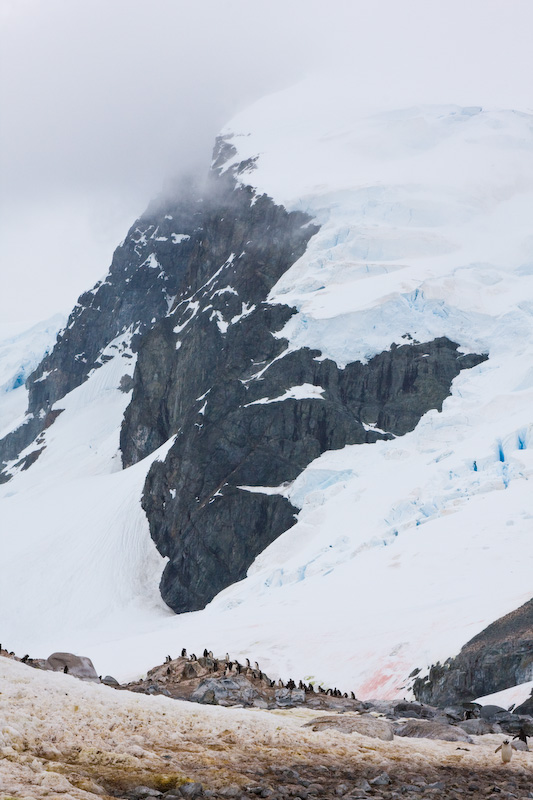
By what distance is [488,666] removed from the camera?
20688 mm

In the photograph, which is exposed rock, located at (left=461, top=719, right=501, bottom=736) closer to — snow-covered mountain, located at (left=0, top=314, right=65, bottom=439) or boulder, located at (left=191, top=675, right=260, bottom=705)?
boulder, located at (left=191, top=675, right=260, bottom=705)

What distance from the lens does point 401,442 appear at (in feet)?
203

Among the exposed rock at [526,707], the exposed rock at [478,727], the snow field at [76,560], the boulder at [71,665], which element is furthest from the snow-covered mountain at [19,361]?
the exposed rock at [478,727]

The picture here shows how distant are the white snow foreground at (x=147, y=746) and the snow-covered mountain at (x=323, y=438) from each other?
11988 millimetres

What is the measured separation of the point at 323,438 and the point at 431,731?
52393 mm

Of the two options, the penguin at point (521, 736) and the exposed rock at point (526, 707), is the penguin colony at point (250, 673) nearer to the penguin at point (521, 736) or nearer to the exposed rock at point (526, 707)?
the exposed rock at point (526, 707)

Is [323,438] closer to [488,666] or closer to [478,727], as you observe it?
[488,666]

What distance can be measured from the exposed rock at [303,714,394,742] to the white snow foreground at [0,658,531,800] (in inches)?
10.5

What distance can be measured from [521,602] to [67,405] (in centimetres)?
11443

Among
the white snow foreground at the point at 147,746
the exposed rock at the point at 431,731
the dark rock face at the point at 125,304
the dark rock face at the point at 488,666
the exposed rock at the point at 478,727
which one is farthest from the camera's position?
the dark rock face at the point at 125,304

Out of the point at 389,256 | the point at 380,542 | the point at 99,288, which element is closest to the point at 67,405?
the point at 99,288

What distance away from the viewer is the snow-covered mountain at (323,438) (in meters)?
34.3

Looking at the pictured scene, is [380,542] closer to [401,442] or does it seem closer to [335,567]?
[335,567]

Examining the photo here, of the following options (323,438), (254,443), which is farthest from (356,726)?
(254,443)
